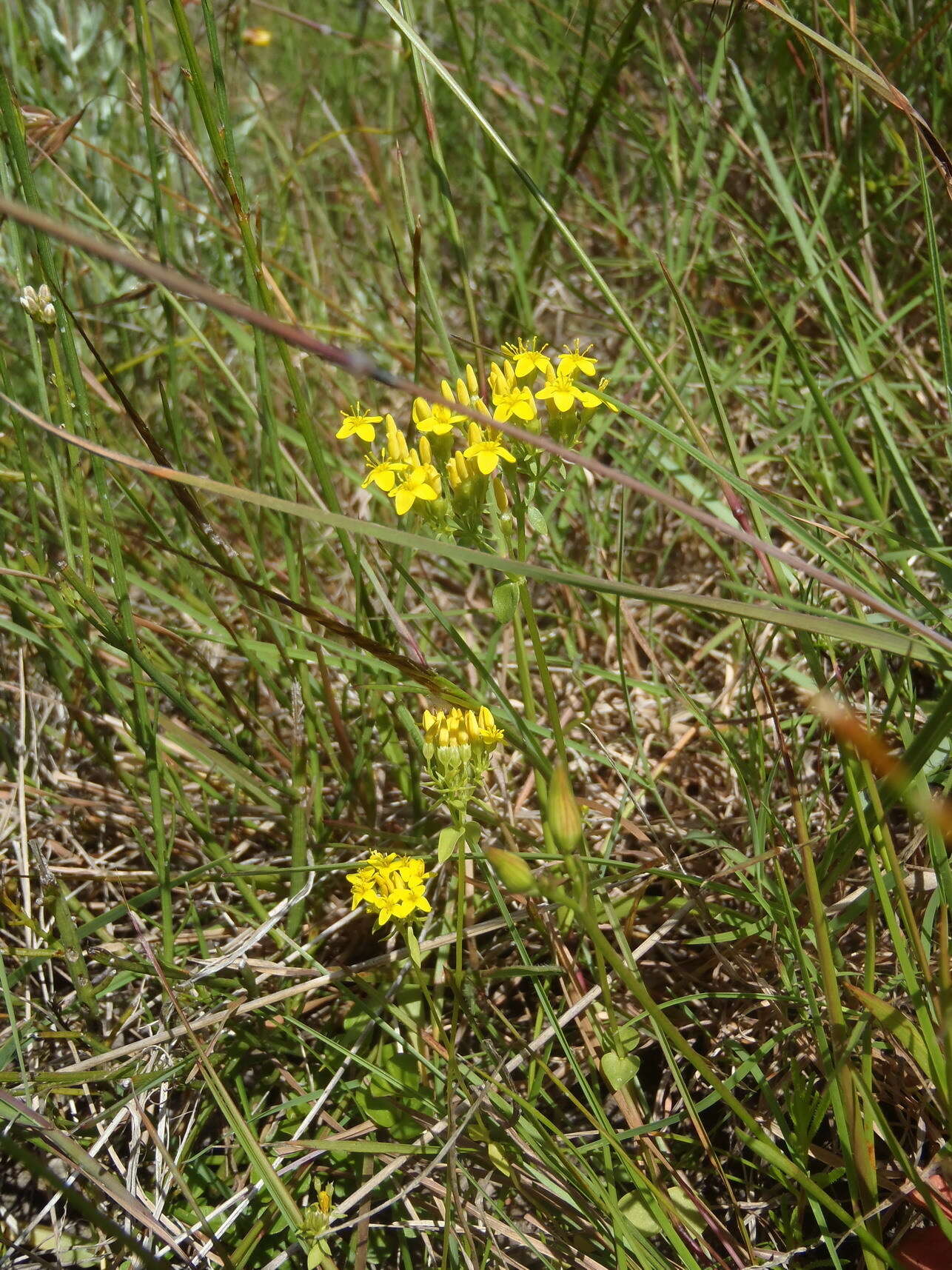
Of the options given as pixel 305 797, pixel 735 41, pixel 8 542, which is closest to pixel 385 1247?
pixel 305 797

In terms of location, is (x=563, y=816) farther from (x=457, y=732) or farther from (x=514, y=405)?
(x=514, y=405)

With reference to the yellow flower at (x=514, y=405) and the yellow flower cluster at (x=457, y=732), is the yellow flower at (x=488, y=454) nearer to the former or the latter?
the yellow flower at (x=514, y=405)

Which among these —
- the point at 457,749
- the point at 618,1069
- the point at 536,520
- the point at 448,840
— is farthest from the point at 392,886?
the point at 536,520

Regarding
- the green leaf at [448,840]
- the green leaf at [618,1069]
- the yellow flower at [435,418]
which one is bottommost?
the green leaf at [618,1069]

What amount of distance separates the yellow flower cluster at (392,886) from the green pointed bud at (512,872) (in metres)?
0.39

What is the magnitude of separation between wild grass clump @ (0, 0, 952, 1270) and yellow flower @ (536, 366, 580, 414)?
0.01 meters

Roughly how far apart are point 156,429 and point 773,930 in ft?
7.26

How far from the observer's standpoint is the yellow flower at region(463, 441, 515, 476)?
133 centimetres

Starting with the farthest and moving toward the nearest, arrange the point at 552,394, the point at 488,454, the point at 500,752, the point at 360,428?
the point at 500,752, the point at 360,428, the point at 552,394, the point at 488,454

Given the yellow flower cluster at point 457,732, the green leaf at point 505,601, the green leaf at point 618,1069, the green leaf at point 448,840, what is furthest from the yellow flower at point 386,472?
the green leaf at point 618,1069

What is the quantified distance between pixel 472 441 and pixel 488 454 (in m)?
0.03

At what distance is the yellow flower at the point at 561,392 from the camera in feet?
4.70

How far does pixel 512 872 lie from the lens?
3.42 ft

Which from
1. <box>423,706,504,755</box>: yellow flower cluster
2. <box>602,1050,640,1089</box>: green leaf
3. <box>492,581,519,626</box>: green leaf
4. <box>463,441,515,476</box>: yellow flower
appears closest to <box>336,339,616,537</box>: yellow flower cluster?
<box>463,441,515,476</box>: yellow flower
